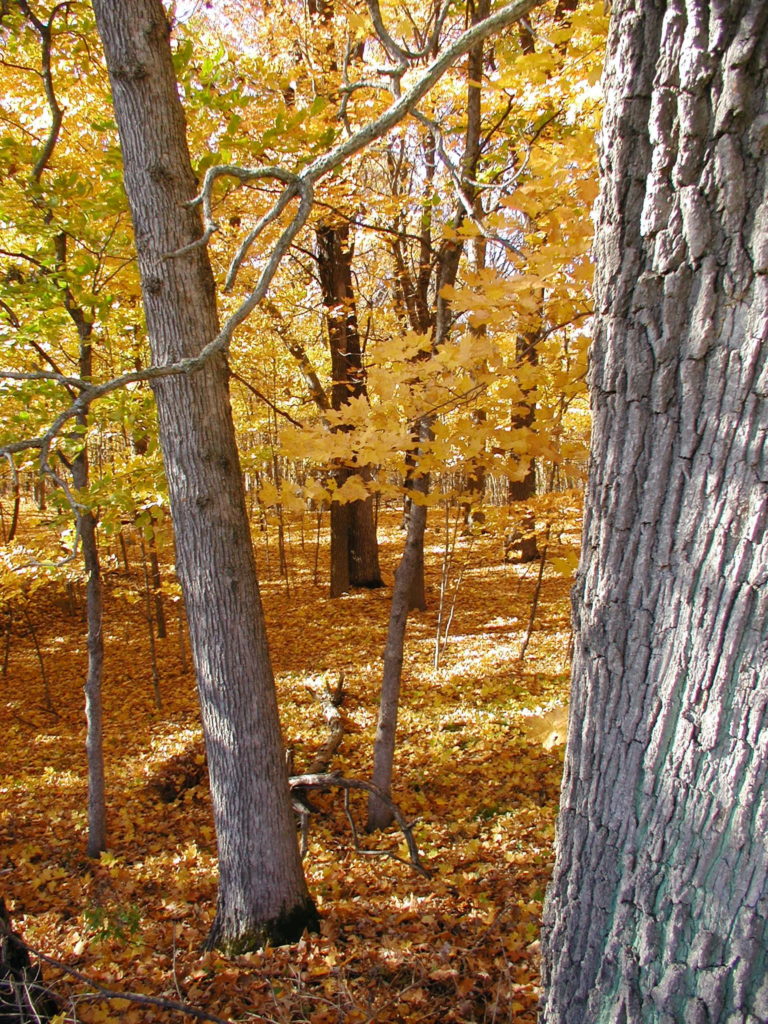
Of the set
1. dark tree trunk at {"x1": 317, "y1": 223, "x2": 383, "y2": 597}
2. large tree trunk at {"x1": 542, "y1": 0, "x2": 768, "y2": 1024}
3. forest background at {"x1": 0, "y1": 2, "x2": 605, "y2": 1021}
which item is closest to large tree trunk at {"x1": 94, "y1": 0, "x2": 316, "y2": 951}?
forest background at {"x1": 0, "y1": 2, "x2": 605, "y2": 1021}

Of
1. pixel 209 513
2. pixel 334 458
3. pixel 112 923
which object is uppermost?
pixel 334 458

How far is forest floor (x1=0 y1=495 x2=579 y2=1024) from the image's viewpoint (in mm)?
2922

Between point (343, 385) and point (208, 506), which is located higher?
point (343, 385)

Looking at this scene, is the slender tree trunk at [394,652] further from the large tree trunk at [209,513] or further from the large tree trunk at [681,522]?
the large tree trunk at [681,522]

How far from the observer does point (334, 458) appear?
9.05 feet

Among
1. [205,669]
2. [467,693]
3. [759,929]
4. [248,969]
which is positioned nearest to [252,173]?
[759,929]

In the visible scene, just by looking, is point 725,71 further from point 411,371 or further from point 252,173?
point 411,371

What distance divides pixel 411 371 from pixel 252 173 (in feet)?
3.38

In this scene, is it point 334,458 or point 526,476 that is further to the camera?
point 526,476

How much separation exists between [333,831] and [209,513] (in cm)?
317

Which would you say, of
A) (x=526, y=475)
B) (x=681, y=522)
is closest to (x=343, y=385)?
(x=526, y=475)

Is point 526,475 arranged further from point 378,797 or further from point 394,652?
point 378,797

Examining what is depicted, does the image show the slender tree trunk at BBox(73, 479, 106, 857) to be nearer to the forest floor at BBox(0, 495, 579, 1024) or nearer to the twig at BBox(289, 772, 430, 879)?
the forest floor at BBox(0, 495, 579, 1024)

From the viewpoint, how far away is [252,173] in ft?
5.44
